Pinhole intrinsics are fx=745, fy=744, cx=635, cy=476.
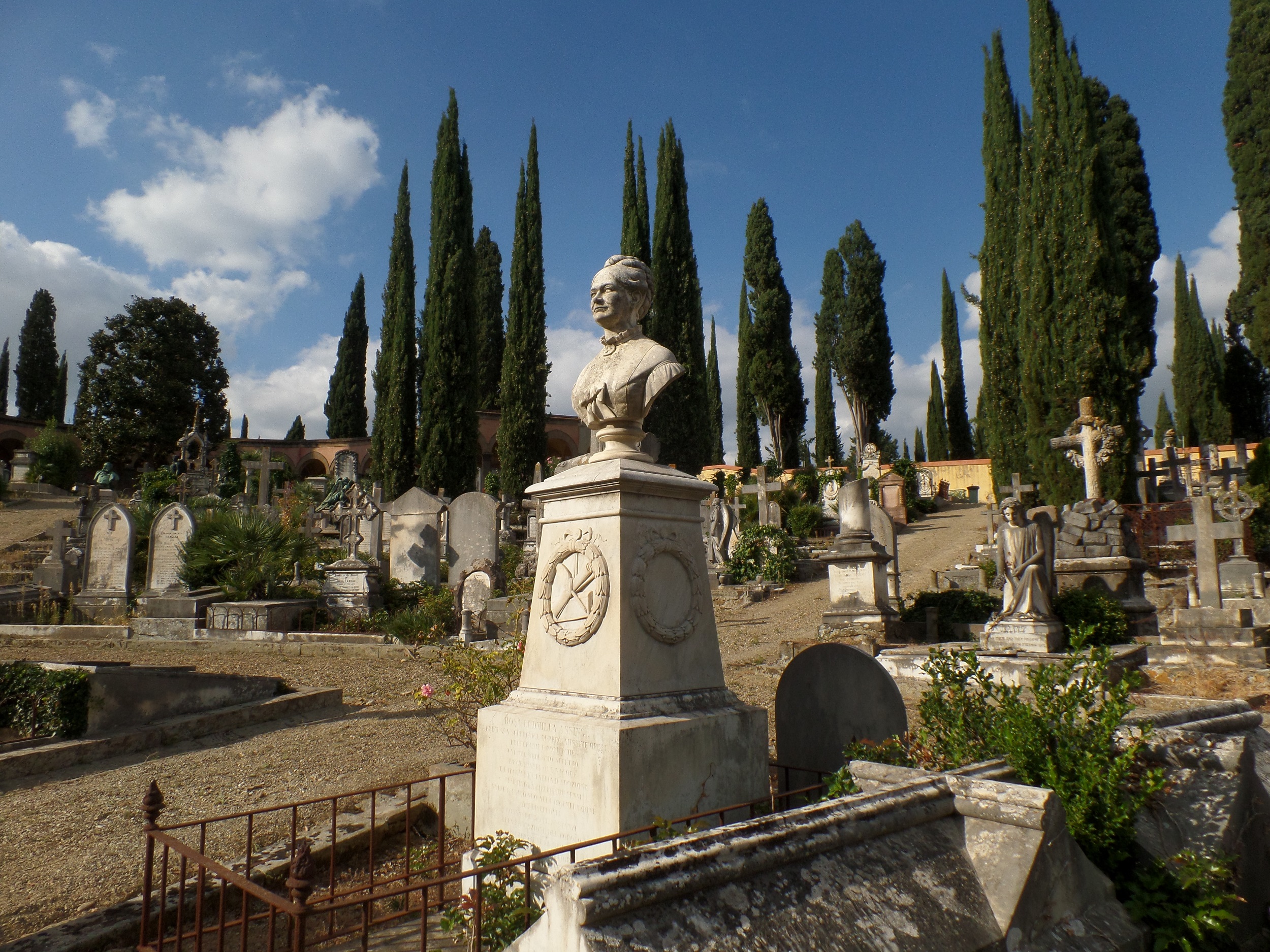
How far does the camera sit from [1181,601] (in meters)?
12.9

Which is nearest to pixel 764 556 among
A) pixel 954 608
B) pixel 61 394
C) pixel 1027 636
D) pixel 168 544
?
pixel 954 608

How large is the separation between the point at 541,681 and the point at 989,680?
6.79 ft

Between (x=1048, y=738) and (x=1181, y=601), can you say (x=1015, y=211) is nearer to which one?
(x=1181, y=601)

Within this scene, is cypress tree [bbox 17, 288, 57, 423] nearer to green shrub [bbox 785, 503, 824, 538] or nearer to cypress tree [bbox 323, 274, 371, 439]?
cypress tree [bbox 323, 274, 371, 439]

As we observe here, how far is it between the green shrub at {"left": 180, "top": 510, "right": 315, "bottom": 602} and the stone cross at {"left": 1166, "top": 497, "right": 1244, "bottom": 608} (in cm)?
1412

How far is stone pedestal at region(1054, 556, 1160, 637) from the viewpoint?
1044cm

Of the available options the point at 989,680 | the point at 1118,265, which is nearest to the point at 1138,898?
the point at 989,680

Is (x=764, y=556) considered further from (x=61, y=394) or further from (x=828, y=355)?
(x=61, y=394)

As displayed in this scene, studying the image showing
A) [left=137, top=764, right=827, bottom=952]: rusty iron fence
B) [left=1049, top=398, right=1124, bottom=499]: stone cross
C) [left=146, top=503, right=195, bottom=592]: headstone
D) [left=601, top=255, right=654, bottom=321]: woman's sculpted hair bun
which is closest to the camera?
[left=137, top=764, right=827, bottom=952]: rusty iron fence

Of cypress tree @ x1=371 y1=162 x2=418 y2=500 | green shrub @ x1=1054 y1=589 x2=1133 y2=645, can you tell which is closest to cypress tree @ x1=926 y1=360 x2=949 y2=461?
cypress tree @ x1=371 y1=162 x2=418 y2=500

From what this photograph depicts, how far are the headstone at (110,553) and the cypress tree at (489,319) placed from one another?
919 inches

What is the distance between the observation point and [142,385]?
110 ft

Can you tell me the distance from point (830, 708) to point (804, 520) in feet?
62.9

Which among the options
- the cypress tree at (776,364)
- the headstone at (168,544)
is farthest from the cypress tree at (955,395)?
the headstone at (168,544)
